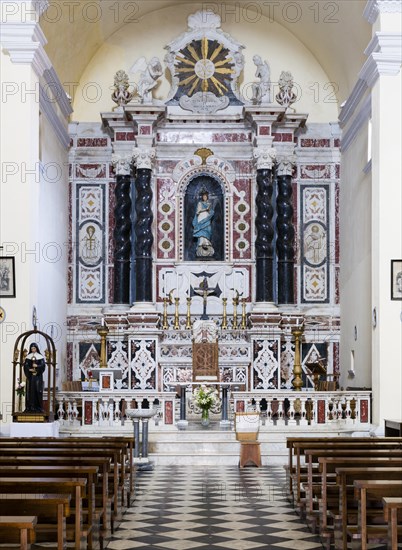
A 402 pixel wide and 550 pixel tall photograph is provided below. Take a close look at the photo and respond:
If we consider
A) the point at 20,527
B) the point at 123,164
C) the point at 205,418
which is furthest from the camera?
the point at 123,164

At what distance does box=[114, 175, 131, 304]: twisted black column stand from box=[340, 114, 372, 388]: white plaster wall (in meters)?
4.72

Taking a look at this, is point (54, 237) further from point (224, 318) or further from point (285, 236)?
point (285, 236)

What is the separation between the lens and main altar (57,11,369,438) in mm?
22156

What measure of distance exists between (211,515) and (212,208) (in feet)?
42.6

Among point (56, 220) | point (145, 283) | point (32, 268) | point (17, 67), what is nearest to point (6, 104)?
point (17, 67)

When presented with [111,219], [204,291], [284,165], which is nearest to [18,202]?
[204,291]

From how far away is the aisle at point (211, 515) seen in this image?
922 cm

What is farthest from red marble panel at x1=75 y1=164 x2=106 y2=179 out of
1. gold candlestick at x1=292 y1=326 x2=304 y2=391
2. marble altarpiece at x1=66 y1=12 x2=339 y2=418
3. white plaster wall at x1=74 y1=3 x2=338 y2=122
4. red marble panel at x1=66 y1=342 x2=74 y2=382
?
gold candlestick at x1=292 y1=326 x2=304 y2=391

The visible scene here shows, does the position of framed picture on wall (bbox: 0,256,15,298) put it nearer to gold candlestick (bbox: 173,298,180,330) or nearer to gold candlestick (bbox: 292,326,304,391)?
gold candlestick (bbox: 292,326,304,391)

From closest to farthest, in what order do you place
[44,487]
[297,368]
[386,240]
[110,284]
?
[44,487], [386,240], [297,368], [110,284]

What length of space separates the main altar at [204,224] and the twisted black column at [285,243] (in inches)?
1.2

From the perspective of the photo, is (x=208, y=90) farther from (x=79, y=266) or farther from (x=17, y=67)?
(x=17, y=67)

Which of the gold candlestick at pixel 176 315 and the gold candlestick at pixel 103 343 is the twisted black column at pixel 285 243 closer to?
the gold candlestick at pixel 176 315

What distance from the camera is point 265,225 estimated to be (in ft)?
73.8
